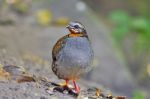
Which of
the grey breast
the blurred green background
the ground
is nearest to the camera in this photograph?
the grey breast

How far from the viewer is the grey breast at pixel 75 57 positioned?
7672 mm

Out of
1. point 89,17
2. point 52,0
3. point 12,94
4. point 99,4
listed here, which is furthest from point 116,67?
point 12,94

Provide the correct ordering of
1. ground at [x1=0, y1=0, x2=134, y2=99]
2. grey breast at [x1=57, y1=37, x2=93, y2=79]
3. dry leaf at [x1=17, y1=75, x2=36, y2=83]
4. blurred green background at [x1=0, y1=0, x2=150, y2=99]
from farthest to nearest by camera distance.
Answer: blurred green background at [x1=0, y1=0, x2=150, y2=99] < ground at [x1=0, y1=0, x2=134, y2=99] < dry leaf at [x1=17, y1=75, x2=36, y2=83] < grey breast at [x1=57, y1=37, x2=93, y2=79]

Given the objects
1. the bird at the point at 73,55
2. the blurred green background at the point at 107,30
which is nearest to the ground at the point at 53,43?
the blurred green background at the point at 107,30

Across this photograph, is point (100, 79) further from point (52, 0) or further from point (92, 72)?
point (52, 0)

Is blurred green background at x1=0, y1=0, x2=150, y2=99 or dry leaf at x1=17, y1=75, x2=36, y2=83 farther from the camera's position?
blurred green background at x1=0, y1=0, x2=150, y2=99

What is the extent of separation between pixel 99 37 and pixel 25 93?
5872 millimetres

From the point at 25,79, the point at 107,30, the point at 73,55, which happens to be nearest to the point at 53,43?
the point at 107,30

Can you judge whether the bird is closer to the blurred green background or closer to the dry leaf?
the dry leaf

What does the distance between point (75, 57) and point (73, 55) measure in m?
0.03

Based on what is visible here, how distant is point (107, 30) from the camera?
14281 millimetres

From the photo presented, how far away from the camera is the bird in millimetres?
7676

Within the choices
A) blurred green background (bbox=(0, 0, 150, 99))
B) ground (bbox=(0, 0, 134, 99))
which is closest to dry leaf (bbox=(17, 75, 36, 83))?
ground (bbox=(0, 0, 134, 99))

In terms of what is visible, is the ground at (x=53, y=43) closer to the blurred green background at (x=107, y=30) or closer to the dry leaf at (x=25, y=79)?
the blurred green background at (x=107, y=30)
